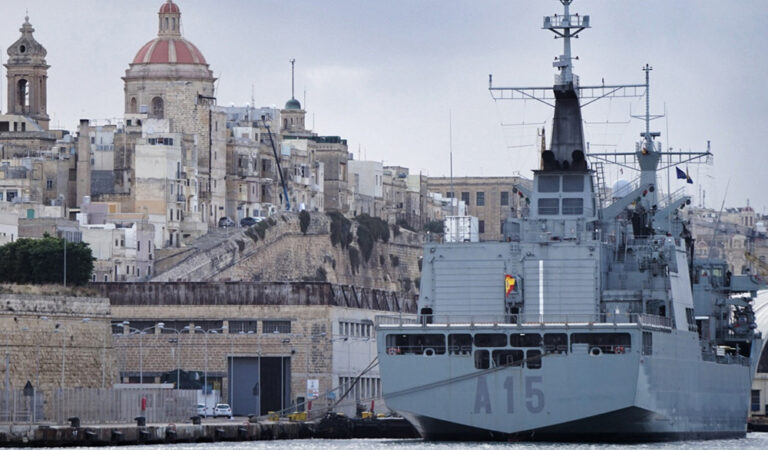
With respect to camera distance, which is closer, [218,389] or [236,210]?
[218,389]

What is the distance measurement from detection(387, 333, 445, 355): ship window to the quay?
644 centimetres

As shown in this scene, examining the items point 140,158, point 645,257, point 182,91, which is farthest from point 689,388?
point 182,91

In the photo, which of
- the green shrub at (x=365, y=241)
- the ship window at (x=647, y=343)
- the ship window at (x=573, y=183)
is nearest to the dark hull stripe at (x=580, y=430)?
the ship window at (x=647, y=343)

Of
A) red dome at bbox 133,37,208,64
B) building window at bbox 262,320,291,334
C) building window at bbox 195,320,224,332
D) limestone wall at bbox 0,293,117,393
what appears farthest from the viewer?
red dome at bbox 133,37,208,64

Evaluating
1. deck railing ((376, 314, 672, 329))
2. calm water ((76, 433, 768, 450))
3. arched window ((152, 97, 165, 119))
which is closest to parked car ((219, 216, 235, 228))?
arched window ((152, 97, 165, 119))

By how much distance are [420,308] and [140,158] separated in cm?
5798

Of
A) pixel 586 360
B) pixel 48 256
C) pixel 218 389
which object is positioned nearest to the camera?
pixel 586 360

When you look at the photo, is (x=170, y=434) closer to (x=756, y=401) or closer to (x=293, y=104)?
(x=756, y=401)

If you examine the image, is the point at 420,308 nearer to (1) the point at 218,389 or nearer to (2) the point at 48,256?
(1) the point at 218,389

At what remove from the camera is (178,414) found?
65062mm

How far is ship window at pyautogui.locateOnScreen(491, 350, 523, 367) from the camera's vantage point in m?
53.9

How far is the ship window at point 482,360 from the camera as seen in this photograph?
53.8 meters

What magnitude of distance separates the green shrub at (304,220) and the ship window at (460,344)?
6322 cm

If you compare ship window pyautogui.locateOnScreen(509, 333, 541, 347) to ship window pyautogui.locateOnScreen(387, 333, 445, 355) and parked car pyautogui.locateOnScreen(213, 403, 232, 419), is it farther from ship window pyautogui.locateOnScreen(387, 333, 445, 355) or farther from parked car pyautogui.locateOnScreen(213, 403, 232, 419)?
parked car pyautogui.locateOnScreen(213, 403, 232, 419)
